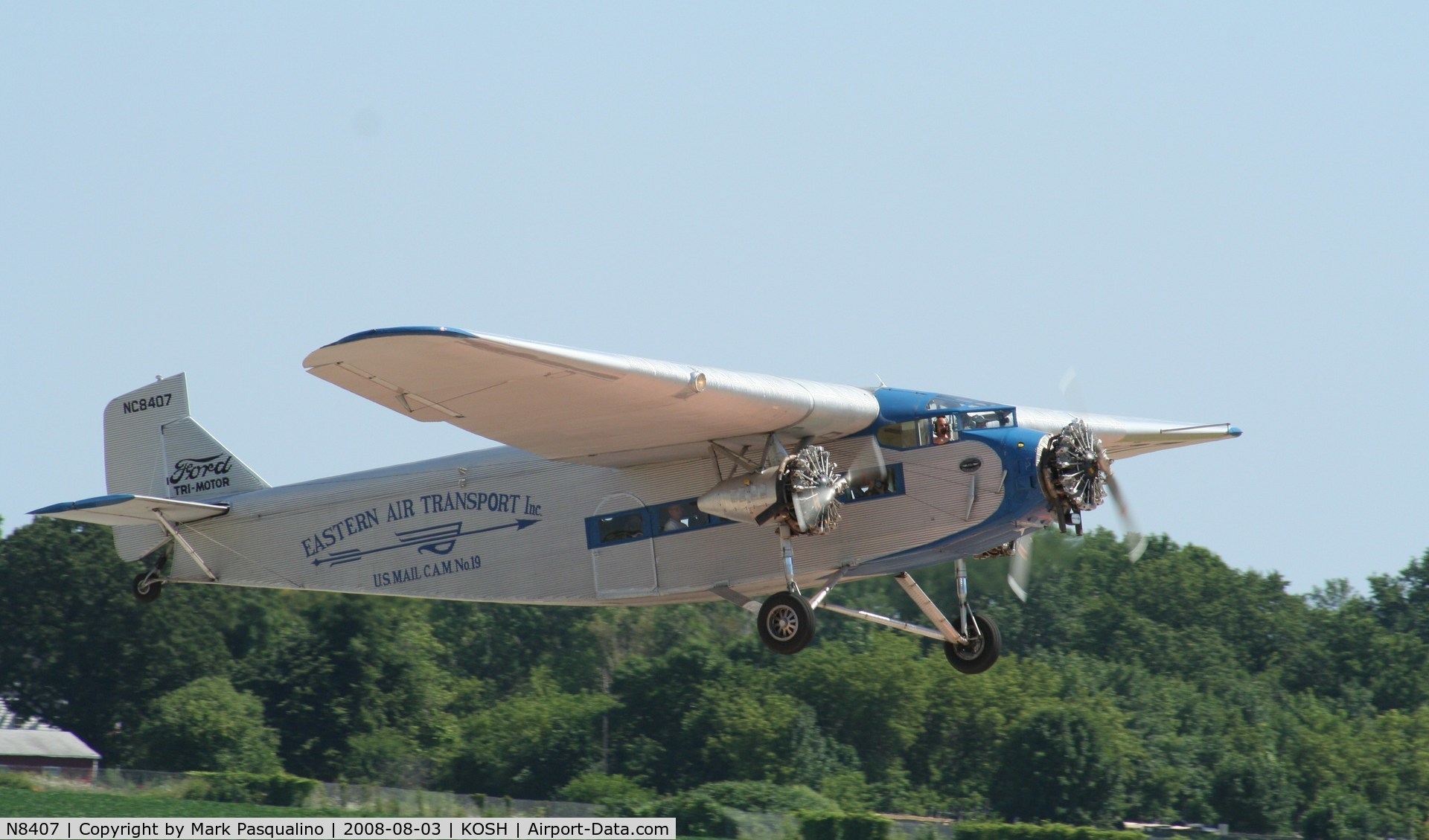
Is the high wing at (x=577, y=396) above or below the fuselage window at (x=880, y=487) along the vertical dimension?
above

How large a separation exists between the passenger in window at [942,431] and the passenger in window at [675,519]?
3.23 metres

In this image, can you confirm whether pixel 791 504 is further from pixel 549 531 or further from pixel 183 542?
pixel 183 542

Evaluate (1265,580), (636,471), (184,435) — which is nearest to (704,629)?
(1265,580)

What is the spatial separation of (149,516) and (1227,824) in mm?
35348

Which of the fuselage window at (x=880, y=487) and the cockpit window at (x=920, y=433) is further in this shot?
the fuselage window at (x=880, y=487)

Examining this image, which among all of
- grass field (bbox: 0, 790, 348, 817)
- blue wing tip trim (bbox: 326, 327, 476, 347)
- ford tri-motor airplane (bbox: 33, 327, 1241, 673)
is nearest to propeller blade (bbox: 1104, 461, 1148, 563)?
ford tri-motor airplane (bbox: 33, 327, 1241, 673)

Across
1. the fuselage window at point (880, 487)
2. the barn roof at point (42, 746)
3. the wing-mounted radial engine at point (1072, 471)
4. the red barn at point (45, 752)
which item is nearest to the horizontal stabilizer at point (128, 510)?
the fuselage window at point (880, 487)

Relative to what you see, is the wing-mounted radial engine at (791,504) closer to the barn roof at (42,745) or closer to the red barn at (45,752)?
the red barn at (45,752)

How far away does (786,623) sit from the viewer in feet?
62.3

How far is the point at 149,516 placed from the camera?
2311 centimetres

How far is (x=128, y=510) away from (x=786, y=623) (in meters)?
9.80
